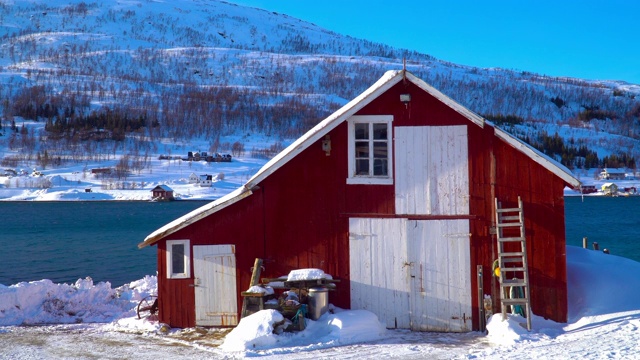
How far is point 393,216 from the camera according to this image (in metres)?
14.3

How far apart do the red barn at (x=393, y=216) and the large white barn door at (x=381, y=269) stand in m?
0.02

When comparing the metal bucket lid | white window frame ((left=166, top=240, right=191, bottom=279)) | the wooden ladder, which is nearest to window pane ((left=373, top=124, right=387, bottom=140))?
the wooden ladder

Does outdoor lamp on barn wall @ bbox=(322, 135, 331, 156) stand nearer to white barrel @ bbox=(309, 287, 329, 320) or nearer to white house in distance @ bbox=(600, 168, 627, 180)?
white barrel @ bbox=(309, 287, 329, 320)

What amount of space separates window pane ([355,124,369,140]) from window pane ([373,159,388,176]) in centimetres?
60

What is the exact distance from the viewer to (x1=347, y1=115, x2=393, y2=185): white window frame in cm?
1430

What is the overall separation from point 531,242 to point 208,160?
13502 cm

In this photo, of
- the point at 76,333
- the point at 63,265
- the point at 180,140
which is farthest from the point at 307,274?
the point at 180,140

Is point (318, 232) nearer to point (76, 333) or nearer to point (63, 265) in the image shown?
point (76, 333)

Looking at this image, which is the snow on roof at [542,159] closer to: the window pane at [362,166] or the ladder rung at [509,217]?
the ladder rung at [509,217]

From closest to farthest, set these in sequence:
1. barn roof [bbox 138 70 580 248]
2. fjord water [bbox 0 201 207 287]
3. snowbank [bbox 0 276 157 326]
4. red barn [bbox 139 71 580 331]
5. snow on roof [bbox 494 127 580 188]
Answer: snow on roof [bbox 494 127 580 188] → barn roof [bbox 138 70 580 248] → red barn [bbox 139 71 580 331] → snowbank [bbox 0 276 157 326] → fjord water [bbox 0 201 207 287]

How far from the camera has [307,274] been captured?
13.7m

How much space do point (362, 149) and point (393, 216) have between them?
1625 mm

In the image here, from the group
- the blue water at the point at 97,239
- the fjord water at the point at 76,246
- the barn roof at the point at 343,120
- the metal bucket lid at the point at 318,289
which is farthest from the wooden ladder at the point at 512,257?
the blue water at the point at 97,239

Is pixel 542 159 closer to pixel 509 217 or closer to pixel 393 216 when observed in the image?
pixel 509 217
